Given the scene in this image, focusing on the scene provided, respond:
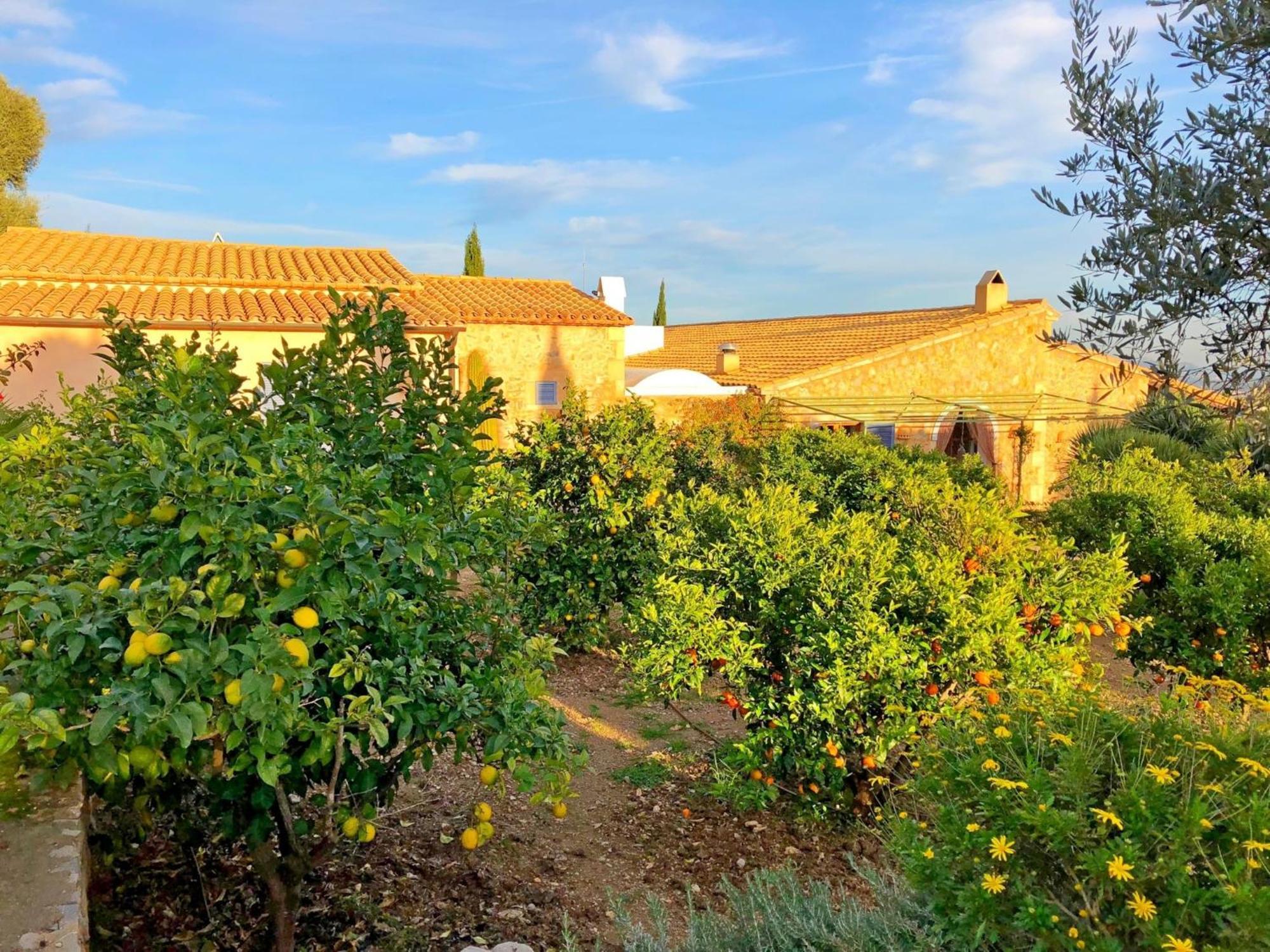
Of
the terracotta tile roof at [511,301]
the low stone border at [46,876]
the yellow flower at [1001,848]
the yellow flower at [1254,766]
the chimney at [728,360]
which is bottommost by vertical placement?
the low stone border at [46,876]

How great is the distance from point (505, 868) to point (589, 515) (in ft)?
13.6

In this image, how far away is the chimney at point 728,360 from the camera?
68.8ft

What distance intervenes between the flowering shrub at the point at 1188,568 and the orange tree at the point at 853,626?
67 cm

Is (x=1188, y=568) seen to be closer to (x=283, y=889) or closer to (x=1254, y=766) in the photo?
(x=1254, y=766)

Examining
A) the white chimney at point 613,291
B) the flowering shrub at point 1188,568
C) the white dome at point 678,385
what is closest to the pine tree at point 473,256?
the white chimney at point 613,291

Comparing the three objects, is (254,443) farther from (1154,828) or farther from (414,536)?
(1154,828)

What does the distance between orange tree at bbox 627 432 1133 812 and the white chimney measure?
20.8 metres

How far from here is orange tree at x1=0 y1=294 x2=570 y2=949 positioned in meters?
2.12

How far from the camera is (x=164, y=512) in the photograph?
2.30 metres

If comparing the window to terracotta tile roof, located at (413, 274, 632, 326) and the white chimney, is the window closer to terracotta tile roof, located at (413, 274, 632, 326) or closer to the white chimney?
terracotta tile roof, located at (413, 274, 632, 326)

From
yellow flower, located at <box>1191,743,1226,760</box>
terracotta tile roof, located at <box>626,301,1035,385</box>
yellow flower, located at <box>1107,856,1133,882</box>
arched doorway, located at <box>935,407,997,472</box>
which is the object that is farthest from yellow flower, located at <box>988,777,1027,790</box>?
arched doorway, located at <box>935,407,997,472</box>

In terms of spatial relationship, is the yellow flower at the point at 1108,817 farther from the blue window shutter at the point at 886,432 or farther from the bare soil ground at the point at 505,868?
the blue window shutter at the point at 886,432

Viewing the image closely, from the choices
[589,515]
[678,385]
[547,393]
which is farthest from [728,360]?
[589,515]

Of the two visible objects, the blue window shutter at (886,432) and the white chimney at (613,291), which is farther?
the white chimney at (613,291)
